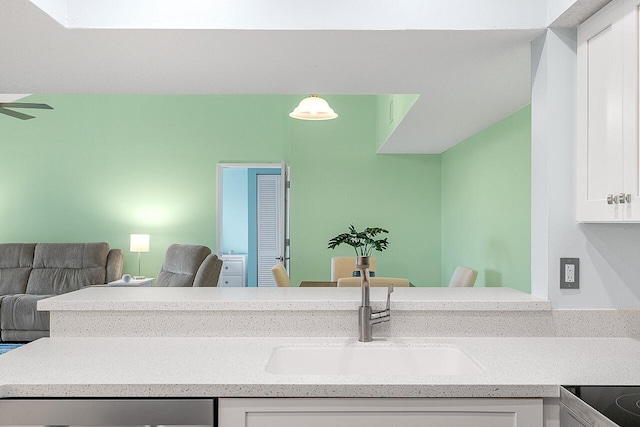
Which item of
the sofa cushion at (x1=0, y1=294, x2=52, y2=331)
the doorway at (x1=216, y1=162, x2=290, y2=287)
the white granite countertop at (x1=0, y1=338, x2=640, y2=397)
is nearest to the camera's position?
the white granite countertop at (x1=0, y1=338, x2=640, y2=397)

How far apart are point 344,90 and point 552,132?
1.12 meters

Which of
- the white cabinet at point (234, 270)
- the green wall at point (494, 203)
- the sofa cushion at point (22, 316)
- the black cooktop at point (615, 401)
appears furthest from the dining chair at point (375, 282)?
the white cabinet at point (234, 270)

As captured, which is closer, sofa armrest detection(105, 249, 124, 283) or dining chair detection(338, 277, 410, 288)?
dining chair detection(338, 277, 410, 288)

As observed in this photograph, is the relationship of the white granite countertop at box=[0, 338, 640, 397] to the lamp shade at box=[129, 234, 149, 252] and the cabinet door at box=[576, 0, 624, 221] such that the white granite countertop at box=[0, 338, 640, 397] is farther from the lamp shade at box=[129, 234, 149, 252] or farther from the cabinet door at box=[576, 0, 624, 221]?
the lamp shade at box=[129, 234, 149, 252]

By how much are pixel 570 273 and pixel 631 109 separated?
61cm

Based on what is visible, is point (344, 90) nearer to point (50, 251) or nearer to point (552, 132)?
point (552, 132)

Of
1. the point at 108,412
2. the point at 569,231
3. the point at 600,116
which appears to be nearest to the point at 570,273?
the point at 569,231

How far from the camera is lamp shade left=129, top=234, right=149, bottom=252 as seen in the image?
5.68m

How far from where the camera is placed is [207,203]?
613 cm

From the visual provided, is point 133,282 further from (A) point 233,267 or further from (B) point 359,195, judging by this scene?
(B) point 359,195

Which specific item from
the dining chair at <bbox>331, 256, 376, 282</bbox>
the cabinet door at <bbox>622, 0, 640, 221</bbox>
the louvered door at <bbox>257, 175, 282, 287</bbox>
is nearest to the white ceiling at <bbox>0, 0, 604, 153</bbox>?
the cabinet door at <bbox>622, 0, 640, 221</bbox>

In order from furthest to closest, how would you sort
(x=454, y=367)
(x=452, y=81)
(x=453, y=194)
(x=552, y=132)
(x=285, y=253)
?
(x=285, y=253) < (x=453, y=194) < (x=452, y=81) < (x=552, y=132) < (x=454, y=367)

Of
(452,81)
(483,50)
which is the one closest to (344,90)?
(452,81)

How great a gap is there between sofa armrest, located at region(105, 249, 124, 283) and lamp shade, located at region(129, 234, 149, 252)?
197 millimetres
